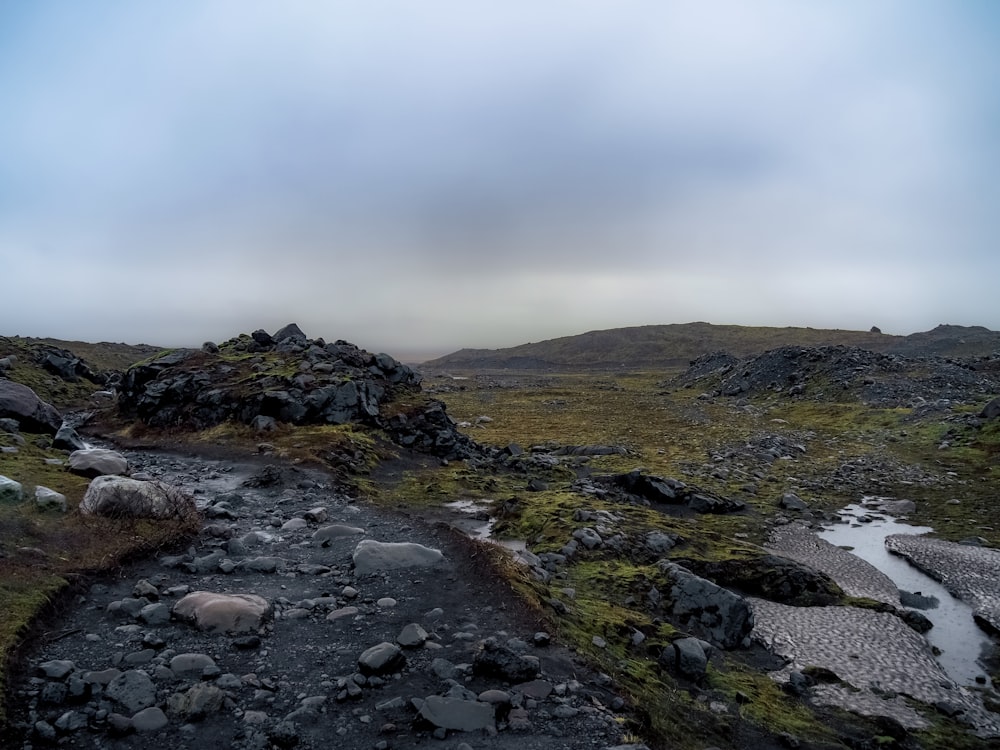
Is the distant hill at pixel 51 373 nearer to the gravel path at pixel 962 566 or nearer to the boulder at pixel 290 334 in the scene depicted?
the boulder at pixel 290 334

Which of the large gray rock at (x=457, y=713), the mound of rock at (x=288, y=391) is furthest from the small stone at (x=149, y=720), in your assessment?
the mound of rock at (x=288, y=391)

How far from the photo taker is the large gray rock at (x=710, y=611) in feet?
36.2

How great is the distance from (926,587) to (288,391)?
78.1 feet

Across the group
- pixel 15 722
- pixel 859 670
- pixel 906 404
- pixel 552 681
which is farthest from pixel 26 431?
pixel 906 404

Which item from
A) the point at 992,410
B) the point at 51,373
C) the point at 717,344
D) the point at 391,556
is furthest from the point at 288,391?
the point at 717,344

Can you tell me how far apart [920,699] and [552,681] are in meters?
6.81

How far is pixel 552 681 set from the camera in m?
7.22

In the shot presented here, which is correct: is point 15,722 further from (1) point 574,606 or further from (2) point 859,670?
(2) point 859,670

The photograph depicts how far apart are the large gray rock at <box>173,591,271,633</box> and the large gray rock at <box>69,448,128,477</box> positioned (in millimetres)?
9456

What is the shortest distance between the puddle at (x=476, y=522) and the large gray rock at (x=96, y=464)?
9.32 meters

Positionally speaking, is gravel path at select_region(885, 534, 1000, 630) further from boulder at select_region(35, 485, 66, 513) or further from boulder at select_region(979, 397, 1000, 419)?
boulder at select_region(35, 485, 66, 513)

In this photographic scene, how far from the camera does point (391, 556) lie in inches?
441

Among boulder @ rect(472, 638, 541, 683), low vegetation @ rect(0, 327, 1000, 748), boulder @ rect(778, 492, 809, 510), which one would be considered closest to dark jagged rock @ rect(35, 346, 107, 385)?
low vegetation @ rect(0, 327, 1000, 748)

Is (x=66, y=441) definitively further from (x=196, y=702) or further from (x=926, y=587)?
(x=926, y=587)
